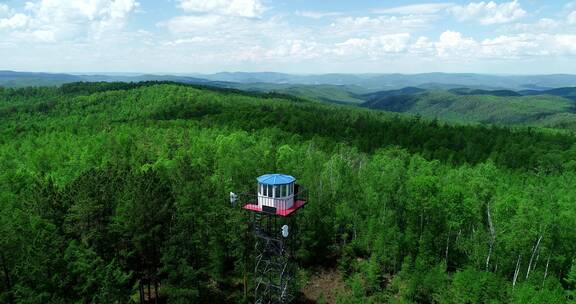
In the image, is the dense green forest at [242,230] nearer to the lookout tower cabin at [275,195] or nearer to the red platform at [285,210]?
the red platform at [285,210]

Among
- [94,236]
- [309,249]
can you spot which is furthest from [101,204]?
[309,249]

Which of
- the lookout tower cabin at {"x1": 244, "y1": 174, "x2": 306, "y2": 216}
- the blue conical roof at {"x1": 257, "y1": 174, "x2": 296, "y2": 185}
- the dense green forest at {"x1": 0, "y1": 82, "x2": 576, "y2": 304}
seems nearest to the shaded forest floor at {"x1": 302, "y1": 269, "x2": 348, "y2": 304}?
the dense green forest at {"x1": 0, "y1": 82, "x2": 576, "y2": 304}

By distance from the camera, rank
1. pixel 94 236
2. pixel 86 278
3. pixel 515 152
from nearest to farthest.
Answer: pixel 86 278 → pixel 94 236 → pixel 515 152

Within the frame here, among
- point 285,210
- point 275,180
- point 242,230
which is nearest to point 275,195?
point 275,180

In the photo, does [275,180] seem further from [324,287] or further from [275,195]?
[324,287]

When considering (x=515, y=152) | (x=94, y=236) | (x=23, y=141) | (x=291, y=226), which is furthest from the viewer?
(x=515, y=152)

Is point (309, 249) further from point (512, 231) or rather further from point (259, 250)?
point (512, 231)

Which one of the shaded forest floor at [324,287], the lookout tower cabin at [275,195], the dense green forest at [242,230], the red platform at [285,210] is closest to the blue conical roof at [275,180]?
the lookout tower cabin at [275,195]
